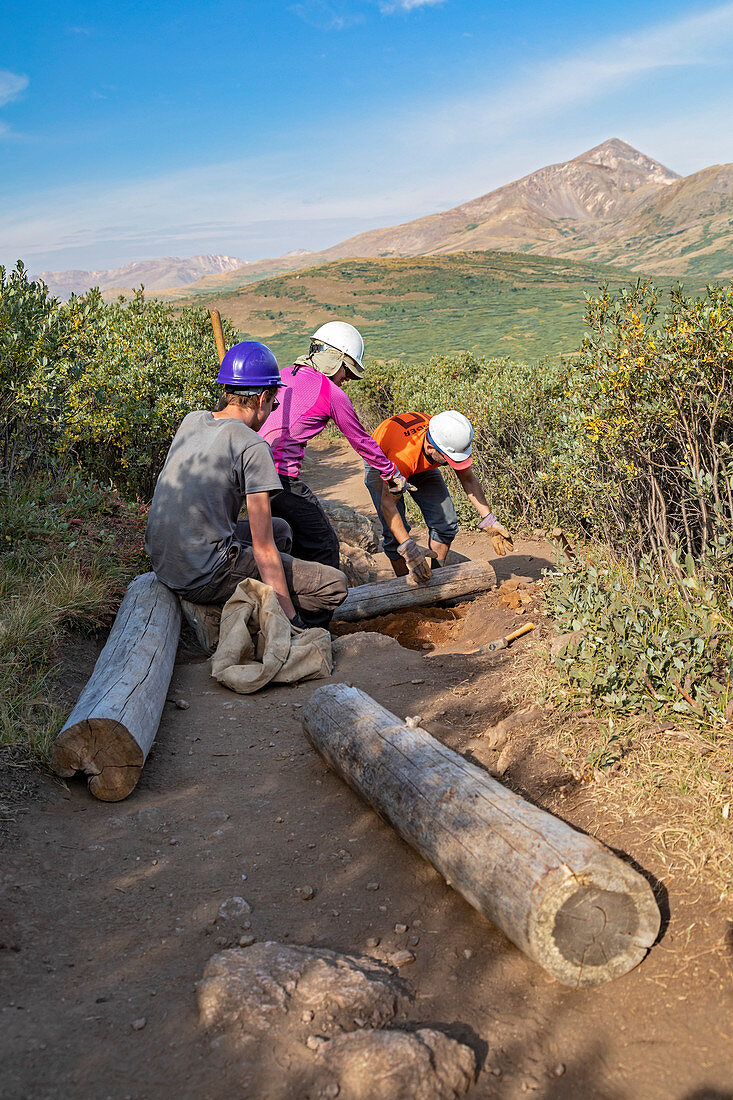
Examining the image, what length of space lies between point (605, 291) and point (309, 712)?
3069mm

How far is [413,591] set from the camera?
19.0 feet

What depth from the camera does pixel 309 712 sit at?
362 cm

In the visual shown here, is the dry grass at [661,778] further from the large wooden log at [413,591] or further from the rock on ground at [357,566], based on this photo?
the rock on ground at [357,566]

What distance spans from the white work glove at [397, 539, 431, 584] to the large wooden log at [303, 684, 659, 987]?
2550 mm

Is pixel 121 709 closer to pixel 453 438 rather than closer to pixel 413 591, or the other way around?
pixel 413 591

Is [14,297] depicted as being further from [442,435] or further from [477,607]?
[477,607]

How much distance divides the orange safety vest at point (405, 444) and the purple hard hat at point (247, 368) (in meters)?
1.68

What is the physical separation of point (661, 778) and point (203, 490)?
2.91 metres

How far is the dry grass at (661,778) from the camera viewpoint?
2.46 meters

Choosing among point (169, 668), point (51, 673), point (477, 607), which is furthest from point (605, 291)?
point (51, 673)

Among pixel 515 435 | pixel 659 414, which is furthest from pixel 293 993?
pixel 515 435

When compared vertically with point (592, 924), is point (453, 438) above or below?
above

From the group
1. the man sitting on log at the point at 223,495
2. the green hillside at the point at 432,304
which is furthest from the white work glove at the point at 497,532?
the green hillside at the point at 432,304

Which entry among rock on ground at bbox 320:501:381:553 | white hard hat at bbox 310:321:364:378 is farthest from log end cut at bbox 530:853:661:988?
rock on ground at bbox 320:501:381:553
